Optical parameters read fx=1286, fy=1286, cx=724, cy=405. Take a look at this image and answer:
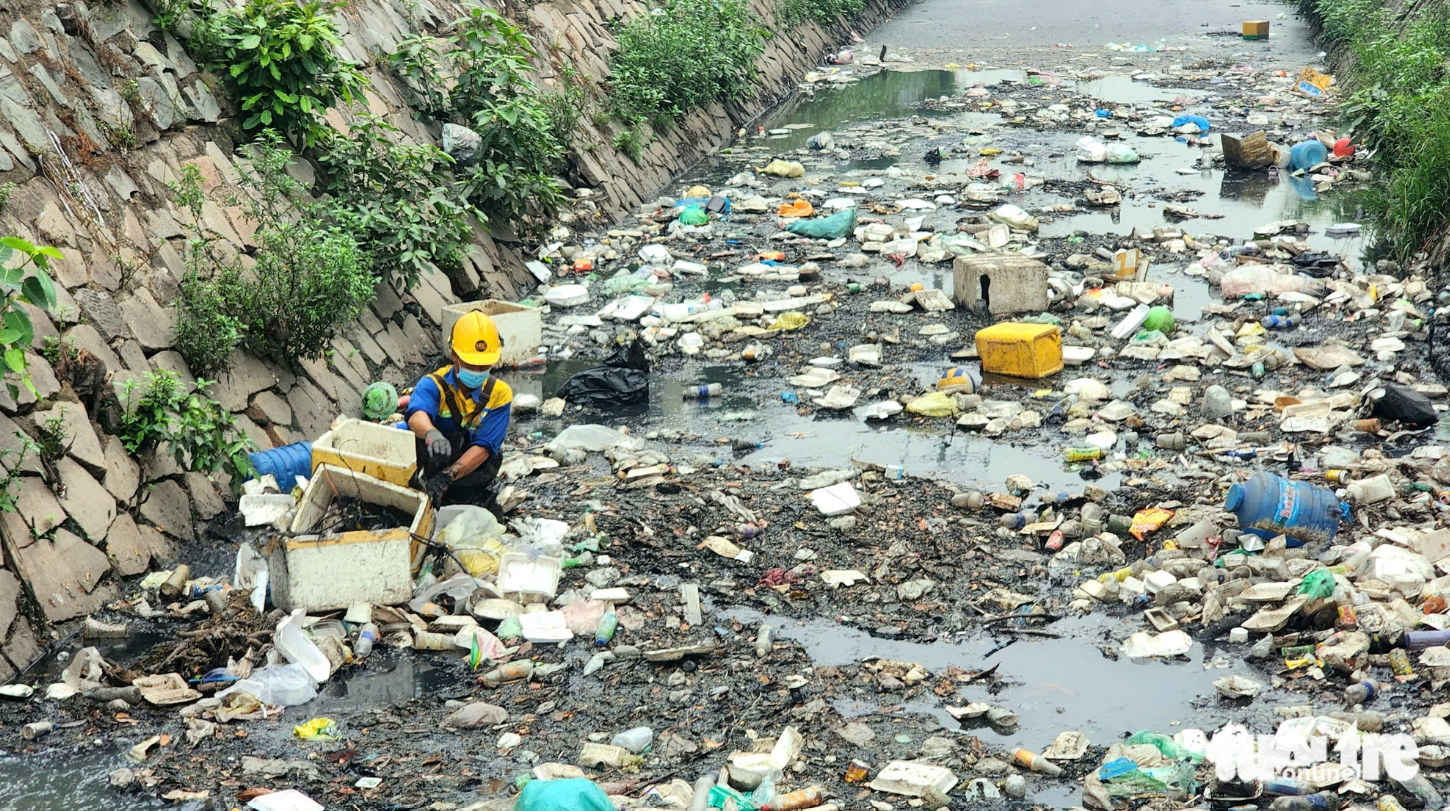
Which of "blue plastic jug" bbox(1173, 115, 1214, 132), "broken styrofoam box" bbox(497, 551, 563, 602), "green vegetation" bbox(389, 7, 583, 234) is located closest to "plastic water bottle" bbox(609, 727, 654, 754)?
"broken styrofoam box" bbox(497, 551, 563, 602)

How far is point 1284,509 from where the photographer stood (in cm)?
547

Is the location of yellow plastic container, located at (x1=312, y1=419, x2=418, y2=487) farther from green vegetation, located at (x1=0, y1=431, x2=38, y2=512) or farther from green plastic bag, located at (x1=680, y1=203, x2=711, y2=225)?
green plastic bag, located at (x1=680, y1=203, x2=711, y2=225)

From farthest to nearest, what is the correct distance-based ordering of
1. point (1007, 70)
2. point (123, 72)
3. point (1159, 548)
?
point (1007, 70) < point (123, 72) < point (1159, 548)

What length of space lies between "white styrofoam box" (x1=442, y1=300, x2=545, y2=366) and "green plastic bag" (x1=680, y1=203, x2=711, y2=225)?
3.45 meters

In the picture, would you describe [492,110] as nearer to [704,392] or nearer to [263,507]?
[704,392]

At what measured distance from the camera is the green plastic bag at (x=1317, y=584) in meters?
4.93

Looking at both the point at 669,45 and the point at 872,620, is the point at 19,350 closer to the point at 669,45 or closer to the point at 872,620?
the point at 872,620

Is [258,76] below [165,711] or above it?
above

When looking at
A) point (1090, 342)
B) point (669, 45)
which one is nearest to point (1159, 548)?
point (1090, 342)

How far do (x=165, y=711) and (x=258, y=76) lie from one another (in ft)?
15.6

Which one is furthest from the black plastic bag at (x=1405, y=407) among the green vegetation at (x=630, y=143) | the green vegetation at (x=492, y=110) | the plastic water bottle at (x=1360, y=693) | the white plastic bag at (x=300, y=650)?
the green vegetation at (x=630, y=143)

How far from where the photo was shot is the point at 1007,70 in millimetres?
21062

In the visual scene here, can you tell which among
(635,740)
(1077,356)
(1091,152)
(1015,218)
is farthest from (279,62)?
(1091,152)

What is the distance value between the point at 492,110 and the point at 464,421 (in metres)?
4.71
